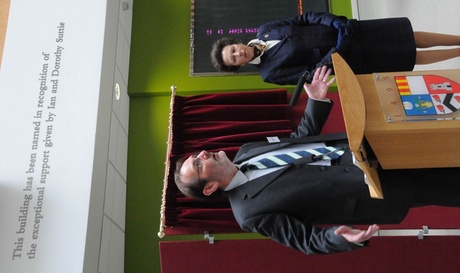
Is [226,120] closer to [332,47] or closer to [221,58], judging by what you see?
[221,58]

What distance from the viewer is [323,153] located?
193 centimetres

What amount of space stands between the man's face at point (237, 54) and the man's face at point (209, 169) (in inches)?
26.0

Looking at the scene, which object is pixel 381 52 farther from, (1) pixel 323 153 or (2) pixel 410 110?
(2) pixel 410 110

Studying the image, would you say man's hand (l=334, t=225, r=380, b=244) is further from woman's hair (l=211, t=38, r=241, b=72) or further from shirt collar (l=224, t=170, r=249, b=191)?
woman's hair (l=211, t=38, r=241, b=72)

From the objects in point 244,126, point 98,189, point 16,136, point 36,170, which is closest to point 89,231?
point 98,189

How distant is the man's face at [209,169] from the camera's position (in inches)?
77.2

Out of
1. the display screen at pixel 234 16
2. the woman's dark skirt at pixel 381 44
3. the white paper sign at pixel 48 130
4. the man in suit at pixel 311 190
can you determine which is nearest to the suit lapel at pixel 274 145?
the man in suit at pixel 311 190

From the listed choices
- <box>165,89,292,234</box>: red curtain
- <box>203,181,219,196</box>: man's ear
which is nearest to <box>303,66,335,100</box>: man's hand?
<box>203,181,219,196</box>: man's ear

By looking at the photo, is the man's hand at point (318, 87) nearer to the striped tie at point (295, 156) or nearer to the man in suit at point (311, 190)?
the man in suit at point (311, 190)

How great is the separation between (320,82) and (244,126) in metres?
1.04

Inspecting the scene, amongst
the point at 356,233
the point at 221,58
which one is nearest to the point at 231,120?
the point at 221,58

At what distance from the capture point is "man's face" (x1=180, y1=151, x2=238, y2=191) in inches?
77.2

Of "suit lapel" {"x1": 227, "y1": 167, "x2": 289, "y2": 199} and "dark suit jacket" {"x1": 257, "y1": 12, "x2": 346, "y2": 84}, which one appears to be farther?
"dark suit jacket" {"x1": 257, "y1": 12, "x2": 346, "y2": 84}

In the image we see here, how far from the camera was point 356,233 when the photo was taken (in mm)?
1552
